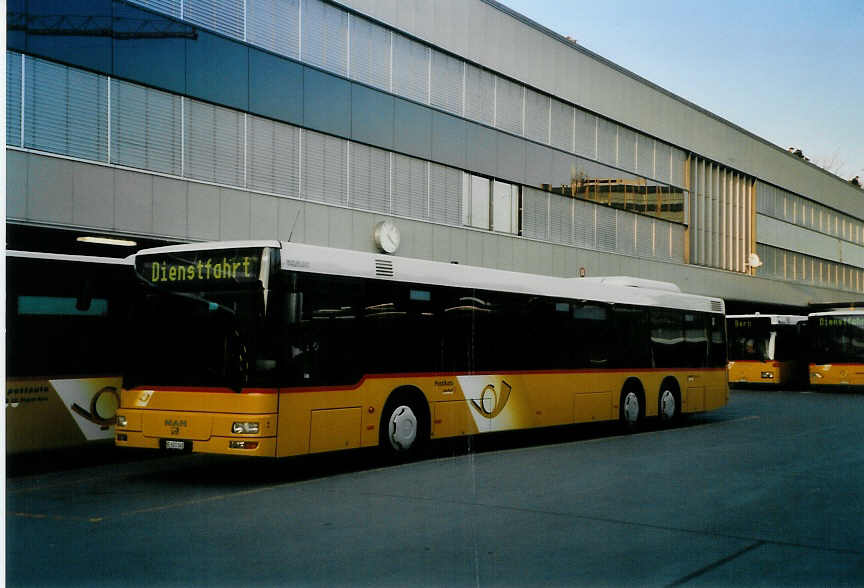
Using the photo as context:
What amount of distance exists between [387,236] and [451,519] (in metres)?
15.2

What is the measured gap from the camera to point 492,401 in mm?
15523

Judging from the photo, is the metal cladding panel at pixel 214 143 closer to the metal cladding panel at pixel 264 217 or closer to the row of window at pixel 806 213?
the metal cladding panel at pixel 264 217

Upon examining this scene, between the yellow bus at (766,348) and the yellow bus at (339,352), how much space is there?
18.9 meters

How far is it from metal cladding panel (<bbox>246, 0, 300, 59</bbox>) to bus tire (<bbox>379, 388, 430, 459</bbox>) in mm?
9760

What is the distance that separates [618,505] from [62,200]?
10796mm

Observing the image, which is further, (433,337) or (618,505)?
(433,337)

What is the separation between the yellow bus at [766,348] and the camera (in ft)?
115

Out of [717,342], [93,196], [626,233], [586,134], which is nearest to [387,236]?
[717,342]

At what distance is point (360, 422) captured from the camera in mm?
12766

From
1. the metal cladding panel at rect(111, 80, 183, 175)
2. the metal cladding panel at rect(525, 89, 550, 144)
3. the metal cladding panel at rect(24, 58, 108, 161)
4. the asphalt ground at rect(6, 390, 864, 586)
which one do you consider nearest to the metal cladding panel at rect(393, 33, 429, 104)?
the metal cladding panel at rect(525, 89, 550, 144)

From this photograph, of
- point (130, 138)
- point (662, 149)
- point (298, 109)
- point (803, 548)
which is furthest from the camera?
point (662, 149)

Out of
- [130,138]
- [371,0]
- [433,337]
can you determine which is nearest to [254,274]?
[433,337]

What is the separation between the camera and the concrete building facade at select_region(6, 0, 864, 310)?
55.0 feet

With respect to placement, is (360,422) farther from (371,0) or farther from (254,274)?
(371,0)
